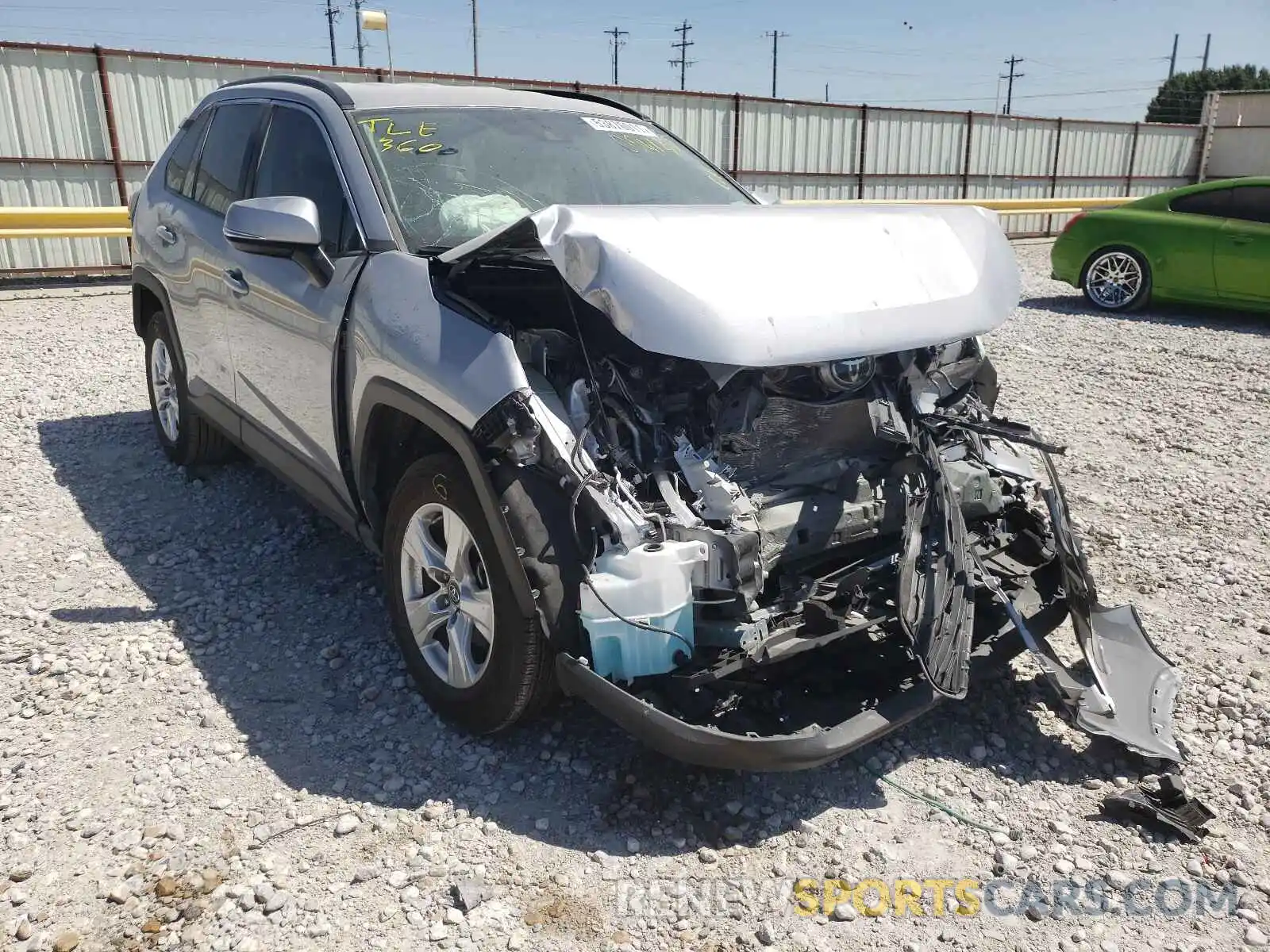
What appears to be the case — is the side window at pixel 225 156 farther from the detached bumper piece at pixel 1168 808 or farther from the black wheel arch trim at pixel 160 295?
the detached bumper piece at pixel 1168 808

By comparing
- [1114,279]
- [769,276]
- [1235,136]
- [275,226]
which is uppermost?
[1235,136]

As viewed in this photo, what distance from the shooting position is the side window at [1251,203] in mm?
9898

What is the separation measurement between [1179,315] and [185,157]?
9979mm

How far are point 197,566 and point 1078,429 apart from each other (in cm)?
529

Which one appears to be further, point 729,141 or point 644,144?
point 729,141

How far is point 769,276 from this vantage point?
291 centimetres

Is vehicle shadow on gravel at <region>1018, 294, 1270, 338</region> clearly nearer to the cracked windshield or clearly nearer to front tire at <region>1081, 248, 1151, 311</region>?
front tire at <region>1081, 248, 1151, 311</region>

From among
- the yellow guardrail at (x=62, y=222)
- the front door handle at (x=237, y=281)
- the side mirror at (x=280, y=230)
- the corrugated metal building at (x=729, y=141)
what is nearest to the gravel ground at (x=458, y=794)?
the front door handle at (x=237, y=281)

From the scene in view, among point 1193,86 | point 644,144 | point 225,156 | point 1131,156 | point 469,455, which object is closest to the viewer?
point 469,455

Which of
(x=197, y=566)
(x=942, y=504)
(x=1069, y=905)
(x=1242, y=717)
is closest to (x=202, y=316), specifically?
(x=197, y=566)

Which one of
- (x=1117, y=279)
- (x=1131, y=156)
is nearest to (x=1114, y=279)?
(x=1117, y=279)

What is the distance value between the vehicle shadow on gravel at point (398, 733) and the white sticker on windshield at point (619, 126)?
2150 mm

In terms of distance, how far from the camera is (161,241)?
516 centimetres

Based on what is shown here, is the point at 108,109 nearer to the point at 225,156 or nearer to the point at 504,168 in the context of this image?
the point at 225,156
